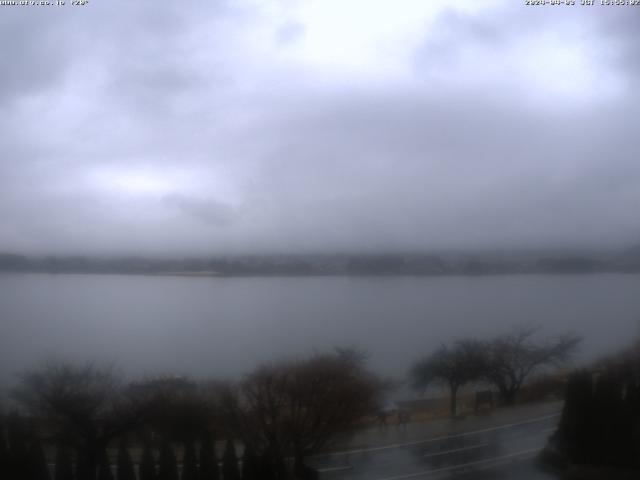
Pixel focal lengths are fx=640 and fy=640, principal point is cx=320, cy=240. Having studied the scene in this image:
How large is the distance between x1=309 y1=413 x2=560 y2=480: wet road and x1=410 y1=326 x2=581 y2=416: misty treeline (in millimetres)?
123

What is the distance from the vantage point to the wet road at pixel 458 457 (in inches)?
79.4

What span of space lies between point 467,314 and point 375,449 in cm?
51

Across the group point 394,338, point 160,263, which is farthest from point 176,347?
point 394,338

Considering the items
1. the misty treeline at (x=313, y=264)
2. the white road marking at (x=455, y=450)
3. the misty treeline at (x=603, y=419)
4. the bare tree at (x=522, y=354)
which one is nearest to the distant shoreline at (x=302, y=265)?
→ the misty treeline at (x=313, y=264)

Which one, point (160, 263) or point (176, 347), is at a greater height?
point (160, 263)

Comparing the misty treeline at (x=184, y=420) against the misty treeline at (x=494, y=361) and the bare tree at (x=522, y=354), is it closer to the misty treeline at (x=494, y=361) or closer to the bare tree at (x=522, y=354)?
the misty treeline at (x=494, y=361)

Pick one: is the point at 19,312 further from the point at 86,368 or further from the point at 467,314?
the point at 467,314

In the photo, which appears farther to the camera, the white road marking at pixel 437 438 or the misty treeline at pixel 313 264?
the white road marking at pixel 437 438

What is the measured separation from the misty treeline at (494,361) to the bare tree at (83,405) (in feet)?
2.90

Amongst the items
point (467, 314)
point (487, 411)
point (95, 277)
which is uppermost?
point (95, 277)

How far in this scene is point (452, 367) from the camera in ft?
6.55

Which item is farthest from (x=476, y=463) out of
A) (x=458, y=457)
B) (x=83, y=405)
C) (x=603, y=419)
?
(x=83, y=405)

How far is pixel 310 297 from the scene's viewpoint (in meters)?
1.94

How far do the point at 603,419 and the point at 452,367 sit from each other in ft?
2.12
